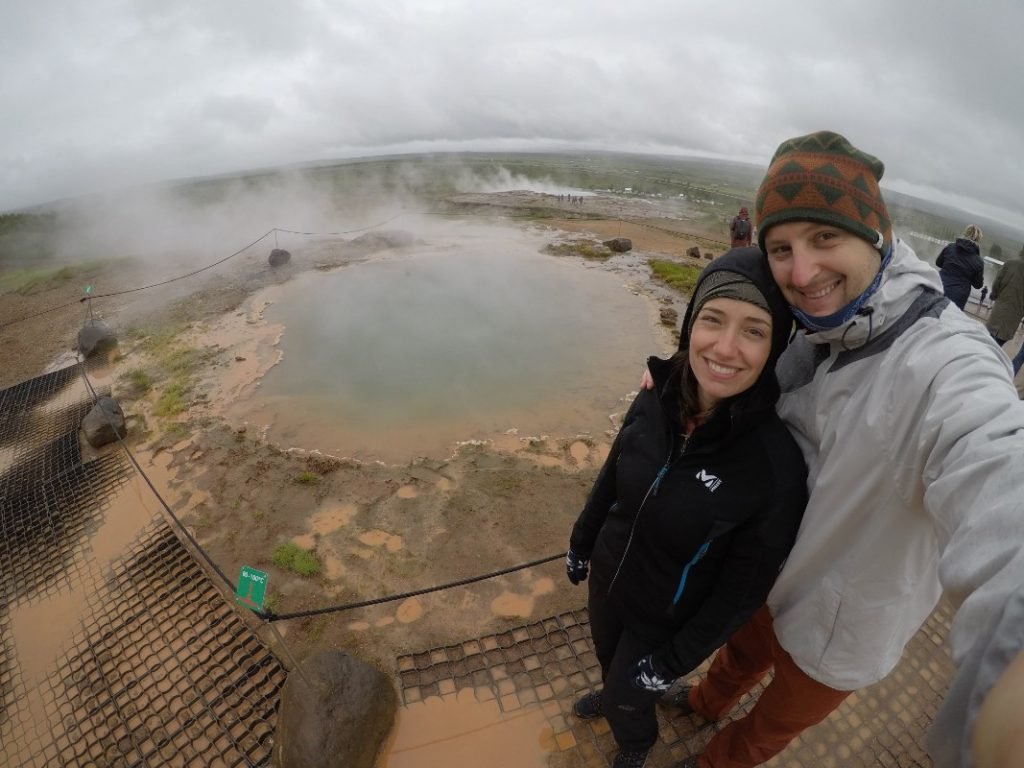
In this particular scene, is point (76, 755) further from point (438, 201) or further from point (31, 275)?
point (438, 201)

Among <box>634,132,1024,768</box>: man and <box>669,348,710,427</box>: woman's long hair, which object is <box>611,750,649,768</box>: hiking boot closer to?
<box>634,132,1024,768</box>: man

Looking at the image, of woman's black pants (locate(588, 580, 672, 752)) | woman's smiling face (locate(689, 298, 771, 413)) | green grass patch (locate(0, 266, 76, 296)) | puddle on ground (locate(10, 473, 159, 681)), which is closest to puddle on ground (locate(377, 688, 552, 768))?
woman's black pants (locate(588, 580, 672, 752))

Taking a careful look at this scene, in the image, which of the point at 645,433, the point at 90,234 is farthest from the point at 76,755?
the point at 90,234

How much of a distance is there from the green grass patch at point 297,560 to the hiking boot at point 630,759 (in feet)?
9.83

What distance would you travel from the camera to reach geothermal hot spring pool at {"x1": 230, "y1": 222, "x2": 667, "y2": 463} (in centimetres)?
639

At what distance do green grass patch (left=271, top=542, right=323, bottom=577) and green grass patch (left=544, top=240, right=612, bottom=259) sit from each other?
12.3 m

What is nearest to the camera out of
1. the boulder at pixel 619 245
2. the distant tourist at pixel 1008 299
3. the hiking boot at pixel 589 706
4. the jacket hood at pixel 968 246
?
the hiking boot at pixel 589 706

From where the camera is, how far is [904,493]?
121cm

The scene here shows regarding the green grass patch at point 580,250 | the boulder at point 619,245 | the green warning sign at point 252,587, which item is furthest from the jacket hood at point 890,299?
the boulder at point 619,245

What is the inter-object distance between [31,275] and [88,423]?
18.2 meters

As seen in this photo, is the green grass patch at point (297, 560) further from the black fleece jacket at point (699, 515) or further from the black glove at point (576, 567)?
the black fleece jacket at point (699, 515)

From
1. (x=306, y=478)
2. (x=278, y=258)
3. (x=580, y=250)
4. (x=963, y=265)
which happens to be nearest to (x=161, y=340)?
(x=278, y=258)

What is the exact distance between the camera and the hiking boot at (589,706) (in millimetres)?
2996

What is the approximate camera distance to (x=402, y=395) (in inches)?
279
